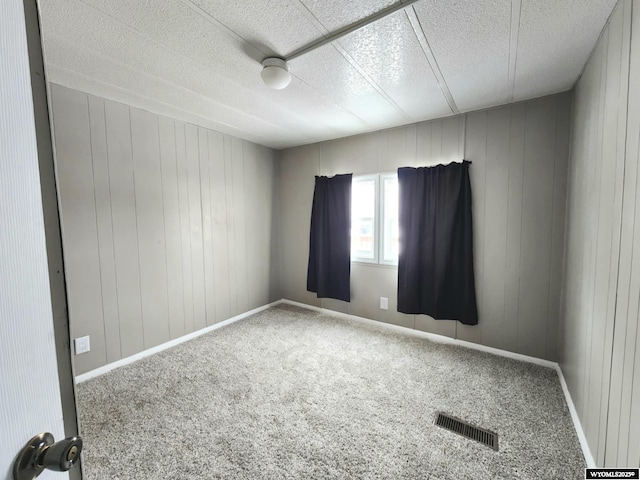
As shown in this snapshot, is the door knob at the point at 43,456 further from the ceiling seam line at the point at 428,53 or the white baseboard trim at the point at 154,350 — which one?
the white baseboard trim at the point at 154,350

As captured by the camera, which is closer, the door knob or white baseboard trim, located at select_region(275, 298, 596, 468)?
the door knob

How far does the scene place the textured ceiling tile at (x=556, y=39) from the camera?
54.5 inches

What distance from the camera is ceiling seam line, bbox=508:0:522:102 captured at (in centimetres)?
138

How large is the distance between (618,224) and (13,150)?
2.08 m

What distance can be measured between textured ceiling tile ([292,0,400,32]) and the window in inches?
77.5

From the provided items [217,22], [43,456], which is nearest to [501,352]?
[43,456]

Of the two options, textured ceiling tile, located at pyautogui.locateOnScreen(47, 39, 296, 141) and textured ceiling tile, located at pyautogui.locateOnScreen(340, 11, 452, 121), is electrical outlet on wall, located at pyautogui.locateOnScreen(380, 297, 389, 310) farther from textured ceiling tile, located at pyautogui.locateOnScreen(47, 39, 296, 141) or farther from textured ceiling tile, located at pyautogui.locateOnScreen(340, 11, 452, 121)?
textured ceiling tile, located at pyautogui.locateOnScreen(47, 39, 296, 141)

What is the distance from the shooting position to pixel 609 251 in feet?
4.51

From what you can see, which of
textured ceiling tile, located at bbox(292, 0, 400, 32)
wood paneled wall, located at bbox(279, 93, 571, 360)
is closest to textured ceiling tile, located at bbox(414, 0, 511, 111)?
textured ceiling tile, located at bbox(292, 0, 400, 32)

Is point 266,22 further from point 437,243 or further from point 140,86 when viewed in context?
point 437,243

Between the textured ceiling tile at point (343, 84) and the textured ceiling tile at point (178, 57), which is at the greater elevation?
the textured ceiling tile at point (178, 57)

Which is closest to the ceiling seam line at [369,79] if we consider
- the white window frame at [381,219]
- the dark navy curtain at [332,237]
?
the white window frame at [381,219]

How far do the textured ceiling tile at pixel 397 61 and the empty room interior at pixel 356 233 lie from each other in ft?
0.06

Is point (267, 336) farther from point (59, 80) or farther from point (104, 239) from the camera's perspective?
point (59, 80)
